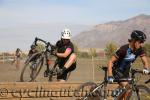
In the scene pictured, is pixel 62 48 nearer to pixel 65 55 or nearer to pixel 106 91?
pixel 65 55

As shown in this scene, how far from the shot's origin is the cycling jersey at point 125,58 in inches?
382

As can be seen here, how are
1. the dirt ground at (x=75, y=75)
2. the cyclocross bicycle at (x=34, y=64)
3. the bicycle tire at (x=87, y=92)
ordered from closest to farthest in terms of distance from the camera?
the bicycle tire at (x=87, y=92) → the cyclocross bicycle at (x=34, y=64) → the dirt ground at (x=75, y=75)

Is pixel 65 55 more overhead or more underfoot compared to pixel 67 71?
more overhead

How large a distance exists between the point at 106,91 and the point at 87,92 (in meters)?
0.44

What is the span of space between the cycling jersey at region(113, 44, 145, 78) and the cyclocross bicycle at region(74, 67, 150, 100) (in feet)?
0.74

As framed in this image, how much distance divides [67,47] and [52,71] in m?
0.74

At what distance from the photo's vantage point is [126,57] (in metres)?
9.77

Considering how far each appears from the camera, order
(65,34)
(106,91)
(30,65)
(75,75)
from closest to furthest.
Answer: (106,91), (65,34), (30,65), (75,75)

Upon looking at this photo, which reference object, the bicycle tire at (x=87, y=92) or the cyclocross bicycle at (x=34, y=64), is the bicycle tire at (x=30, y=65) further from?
the bicycle tire at (x=87, y=92)

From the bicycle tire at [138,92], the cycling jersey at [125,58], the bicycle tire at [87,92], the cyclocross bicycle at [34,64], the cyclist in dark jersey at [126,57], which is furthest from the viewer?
the cyclocross bicycle at [34,64]

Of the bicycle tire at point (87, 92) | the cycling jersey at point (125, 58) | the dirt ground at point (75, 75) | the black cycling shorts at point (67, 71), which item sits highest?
the cycling jersey at point (125, 58)

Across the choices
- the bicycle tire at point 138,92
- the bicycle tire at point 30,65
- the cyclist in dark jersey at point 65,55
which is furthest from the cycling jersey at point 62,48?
the bicycle tire at point 138,92

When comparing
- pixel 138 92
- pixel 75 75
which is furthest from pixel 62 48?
pixel 75 75

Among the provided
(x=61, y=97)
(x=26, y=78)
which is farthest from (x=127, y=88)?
(x=26, y=78)
